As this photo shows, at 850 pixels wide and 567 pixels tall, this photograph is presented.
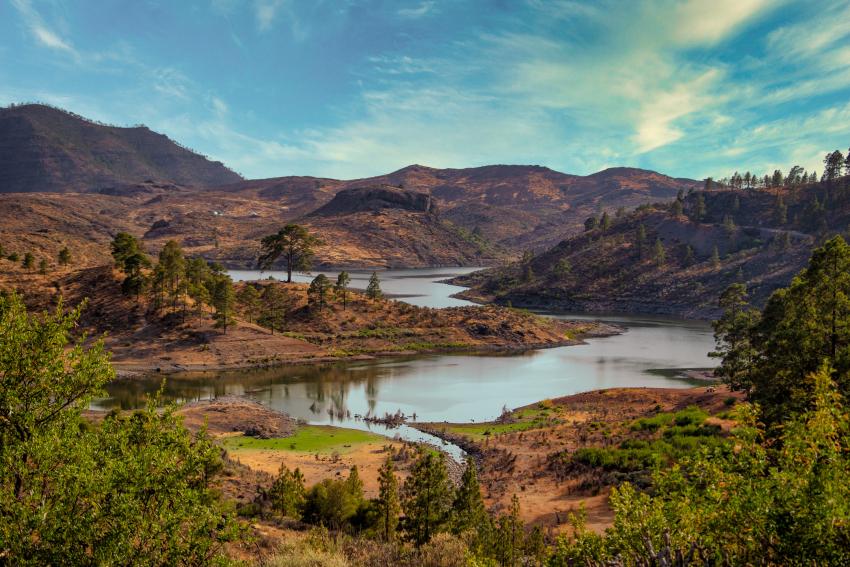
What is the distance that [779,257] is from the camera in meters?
112

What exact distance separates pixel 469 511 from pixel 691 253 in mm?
132669

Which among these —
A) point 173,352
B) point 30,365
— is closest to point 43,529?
point 30,365

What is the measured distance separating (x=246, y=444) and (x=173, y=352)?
28589 mm

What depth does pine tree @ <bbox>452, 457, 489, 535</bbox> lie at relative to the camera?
15.5 m

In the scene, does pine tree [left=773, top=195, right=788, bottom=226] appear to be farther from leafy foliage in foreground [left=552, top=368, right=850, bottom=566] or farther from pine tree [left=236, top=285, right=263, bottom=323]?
leafy foliage in foreground [left=552, top=368, right=850, bottom=566]

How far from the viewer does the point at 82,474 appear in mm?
7043

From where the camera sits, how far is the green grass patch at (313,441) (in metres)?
30.8

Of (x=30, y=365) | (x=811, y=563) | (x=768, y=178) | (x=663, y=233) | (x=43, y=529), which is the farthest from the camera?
(x=768, y=178)

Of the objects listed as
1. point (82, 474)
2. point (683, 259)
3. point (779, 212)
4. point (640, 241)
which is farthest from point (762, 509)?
point (779, 212)

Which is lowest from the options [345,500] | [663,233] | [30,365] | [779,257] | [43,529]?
[345,500]

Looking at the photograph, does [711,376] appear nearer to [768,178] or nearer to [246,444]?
[246,444]

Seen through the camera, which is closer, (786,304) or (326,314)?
(786,304)

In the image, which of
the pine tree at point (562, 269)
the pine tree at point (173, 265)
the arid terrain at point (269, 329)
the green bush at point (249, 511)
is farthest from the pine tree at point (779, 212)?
the green bush at point (249, 511)

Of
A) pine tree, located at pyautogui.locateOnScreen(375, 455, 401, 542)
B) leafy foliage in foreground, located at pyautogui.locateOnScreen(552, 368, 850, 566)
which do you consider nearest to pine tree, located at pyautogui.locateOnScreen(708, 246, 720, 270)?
pine tree, located at pyautogui.locateOnScreen(375, 455, 401, 542)
